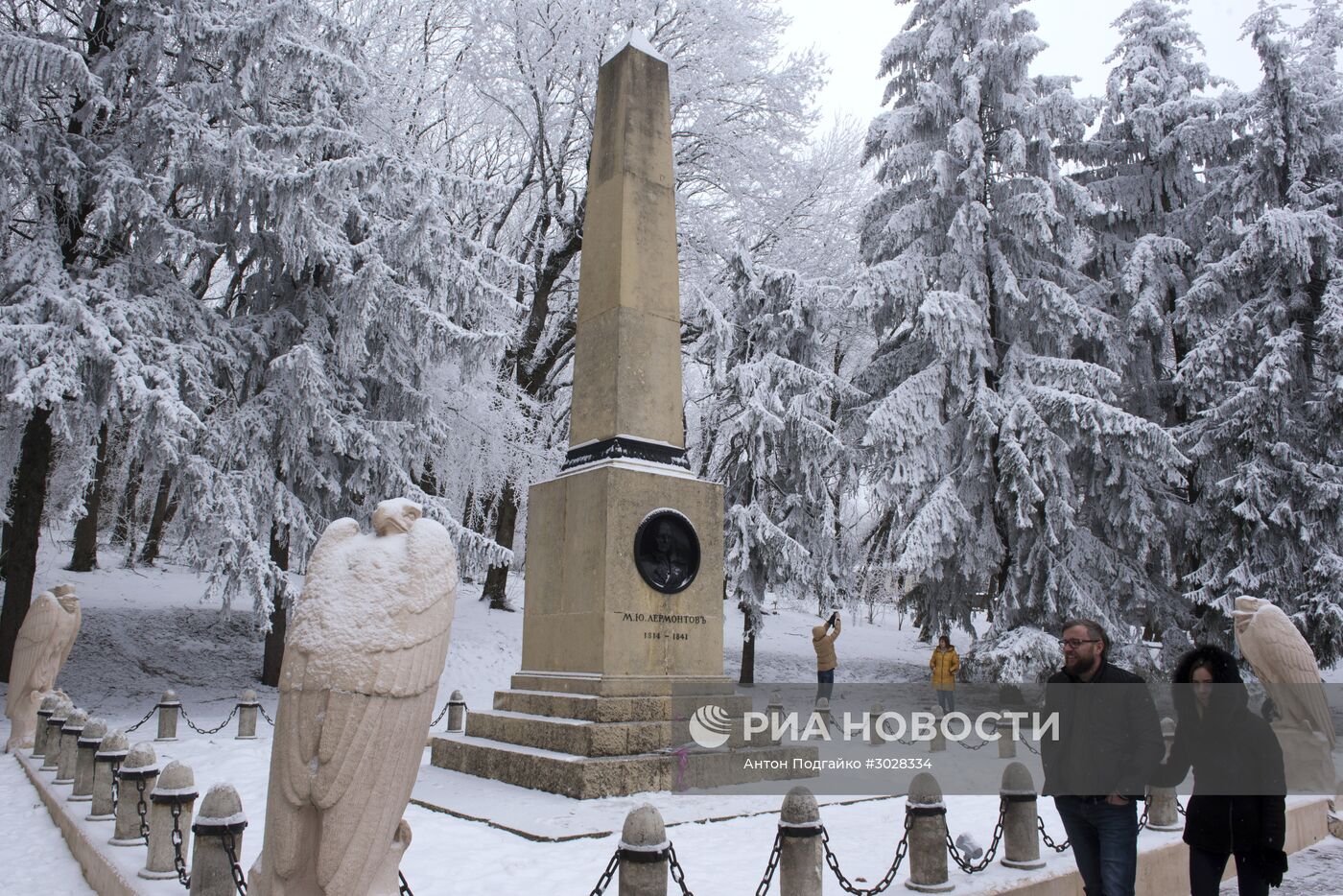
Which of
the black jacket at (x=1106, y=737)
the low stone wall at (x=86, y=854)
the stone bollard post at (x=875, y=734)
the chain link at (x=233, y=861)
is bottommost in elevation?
the low stone wall at (x=86, y=854)

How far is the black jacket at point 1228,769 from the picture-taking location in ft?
14.8

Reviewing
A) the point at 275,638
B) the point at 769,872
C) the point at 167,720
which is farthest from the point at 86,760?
the point at 275,638

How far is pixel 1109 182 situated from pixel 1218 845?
63.2 feet

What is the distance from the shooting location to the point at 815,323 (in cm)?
2009

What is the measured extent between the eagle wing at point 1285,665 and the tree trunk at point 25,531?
15.4 m

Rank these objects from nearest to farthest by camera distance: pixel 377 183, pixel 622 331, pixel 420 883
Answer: pixel 420 883 < pixel 622 331 < pixel 377 183

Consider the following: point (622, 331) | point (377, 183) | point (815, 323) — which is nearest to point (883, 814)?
point (622, 331)

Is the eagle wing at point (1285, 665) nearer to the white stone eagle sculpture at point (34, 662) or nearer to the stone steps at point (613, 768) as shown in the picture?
the stone steps at point (613, 768)

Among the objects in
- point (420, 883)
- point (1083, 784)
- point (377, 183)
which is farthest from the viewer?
point (377, 183)

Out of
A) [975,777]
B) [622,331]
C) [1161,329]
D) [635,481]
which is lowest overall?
[975,777]

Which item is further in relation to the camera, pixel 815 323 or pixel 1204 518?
pixel 815 323

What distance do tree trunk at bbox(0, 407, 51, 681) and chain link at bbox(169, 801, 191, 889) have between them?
9989mm

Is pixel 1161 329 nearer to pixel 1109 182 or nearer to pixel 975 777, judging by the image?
pixel 1109 182

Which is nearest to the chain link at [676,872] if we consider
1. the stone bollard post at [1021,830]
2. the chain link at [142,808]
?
the stone bollard post at [1021,830]
